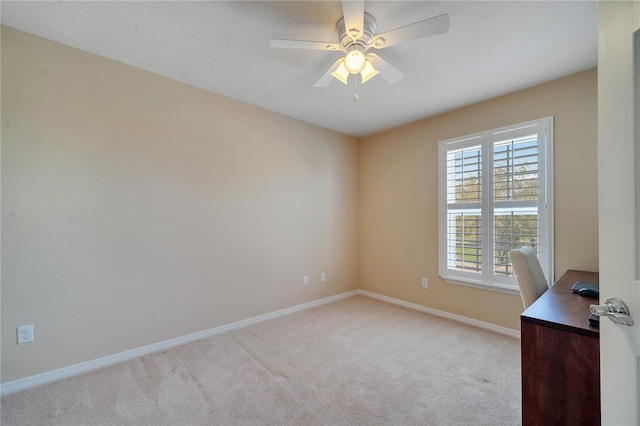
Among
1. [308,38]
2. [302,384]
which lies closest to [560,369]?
[302,384]

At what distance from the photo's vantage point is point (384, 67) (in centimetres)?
196

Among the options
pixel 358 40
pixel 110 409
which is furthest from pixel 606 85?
pixel 110 409

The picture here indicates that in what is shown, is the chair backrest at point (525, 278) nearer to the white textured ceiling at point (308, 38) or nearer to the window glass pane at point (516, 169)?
the window glass pane at point (516, 169)

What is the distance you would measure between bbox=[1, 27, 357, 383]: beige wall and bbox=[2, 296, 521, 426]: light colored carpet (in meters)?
0.37

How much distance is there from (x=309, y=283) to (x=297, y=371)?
159 centimetres

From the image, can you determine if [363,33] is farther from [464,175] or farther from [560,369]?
[464,175]

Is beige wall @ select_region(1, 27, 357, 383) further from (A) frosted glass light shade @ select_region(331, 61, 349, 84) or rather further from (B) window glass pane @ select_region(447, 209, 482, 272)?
(B) window glass pane @ select_region(447, 209, 482, 272)

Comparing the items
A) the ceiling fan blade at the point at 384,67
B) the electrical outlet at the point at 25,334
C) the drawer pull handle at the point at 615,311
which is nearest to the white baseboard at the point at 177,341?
the electrical outlet at the point at 25,334

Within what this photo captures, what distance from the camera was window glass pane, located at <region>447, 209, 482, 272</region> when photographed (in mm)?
3041

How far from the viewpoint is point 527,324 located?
123 cm

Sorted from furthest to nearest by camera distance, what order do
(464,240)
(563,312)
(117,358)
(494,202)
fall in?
(464,240), (494,202), (117,358), (563,312)

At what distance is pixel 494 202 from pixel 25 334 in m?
4.20

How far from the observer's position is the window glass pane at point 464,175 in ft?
10.0

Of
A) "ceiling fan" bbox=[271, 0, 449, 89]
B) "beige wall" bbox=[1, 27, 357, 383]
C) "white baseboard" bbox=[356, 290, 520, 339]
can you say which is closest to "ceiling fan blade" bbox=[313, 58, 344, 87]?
"ceiling fan" bbox=[271, 0, 449, 89]
